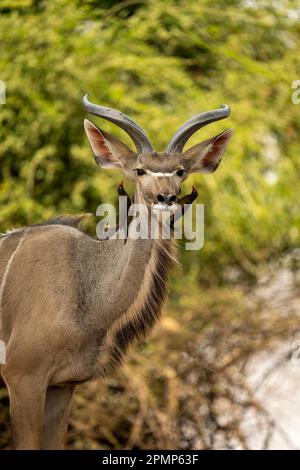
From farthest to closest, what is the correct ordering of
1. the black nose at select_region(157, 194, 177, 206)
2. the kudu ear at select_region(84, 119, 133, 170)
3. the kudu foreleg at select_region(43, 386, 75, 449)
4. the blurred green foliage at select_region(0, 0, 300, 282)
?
the blurred green foliage at select_region(0, 0, 300, 282)
the kudu foreleg at select_region(43, 386, 75, 449)
the kudu ear at select_region(84, 119, 133, 170)
the black nose at select_region(157, 194, 177, 206)

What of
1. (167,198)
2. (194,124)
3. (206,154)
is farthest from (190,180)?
(167,198)

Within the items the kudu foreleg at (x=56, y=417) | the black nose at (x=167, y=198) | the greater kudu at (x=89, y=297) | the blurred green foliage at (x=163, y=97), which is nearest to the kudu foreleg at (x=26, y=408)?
the greater kudu at (x=89, y=297)

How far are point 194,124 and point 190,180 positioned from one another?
3182 millimetres

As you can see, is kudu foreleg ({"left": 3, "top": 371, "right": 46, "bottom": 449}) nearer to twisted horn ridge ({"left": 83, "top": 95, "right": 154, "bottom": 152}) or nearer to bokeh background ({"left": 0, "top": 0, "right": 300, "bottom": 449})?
twisted horn ridge ({"left": 83, "top": 95, "right": 154, "bottom": 152})

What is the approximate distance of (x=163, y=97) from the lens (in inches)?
292

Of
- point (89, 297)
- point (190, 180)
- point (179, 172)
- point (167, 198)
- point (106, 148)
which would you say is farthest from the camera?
point (190, 180)

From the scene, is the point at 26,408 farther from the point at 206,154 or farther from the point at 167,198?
the point at 206,154

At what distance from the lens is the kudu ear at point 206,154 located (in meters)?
4.32

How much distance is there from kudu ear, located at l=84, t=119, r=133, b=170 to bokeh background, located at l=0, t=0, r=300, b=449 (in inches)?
85.4

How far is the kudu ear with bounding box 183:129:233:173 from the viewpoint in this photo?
4.32m

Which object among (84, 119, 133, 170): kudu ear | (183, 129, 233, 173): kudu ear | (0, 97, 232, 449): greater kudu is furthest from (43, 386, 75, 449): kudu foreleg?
(183, 129, 233, 173): kudu ear

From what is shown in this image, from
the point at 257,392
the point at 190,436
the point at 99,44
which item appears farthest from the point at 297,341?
the point at 99,44

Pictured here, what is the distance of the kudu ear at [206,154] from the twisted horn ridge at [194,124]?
0.10 metres

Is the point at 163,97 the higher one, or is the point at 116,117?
the point at 163,97
